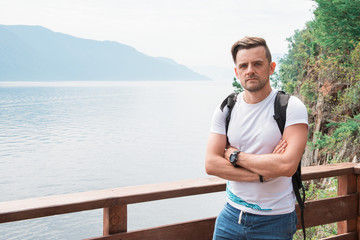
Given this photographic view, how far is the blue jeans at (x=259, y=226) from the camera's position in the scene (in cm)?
154

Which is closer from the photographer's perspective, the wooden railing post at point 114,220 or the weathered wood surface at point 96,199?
the weathered wood surface at point 96,199

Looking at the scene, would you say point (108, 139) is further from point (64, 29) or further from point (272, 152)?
point (64, 29)

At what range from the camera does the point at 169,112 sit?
126 m

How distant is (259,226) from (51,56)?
17729 centimetres

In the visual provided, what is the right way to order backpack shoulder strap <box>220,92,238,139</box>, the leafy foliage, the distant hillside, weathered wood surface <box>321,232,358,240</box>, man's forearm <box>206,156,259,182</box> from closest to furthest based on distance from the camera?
man's forearm <box>206,156,259,182</box> → backpack shoulder strap <box>220,92,238,139</box> → weathered wood surface <box>321,232,358,240</box> → the leafy foliage → the distant hillside

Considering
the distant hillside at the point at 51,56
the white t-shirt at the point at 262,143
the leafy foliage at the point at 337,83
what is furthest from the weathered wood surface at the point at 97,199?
the distant hillside at the point at 51,56

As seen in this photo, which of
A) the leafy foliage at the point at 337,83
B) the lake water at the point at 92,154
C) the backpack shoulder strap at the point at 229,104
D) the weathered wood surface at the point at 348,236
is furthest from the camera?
the lake water at the point at 92,154

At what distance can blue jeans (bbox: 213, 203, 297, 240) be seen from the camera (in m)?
1.54

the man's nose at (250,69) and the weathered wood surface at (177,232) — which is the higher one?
the man's nose at (250,69)

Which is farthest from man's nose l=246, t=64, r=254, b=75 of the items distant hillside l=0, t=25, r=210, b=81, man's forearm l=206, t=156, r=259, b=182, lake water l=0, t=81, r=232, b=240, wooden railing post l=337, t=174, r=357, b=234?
distant hillside l=0, t=25, r=210, b=81

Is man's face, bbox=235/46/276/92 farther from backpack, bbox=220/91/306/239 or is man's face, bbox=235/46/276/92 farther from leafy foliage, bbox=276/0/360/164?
leafy foliage, bbox=276/0/360/164

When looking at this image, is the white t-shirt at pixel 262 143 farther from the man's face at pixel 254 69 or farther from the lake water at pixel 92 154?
the lake water at pixel 92 154

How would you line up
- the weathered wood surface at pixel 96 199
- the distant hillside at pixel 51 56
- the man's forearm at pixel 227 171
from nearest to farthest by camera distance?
the weathered wood surface at pixel 96 199 → the man's forearm at pixel 227 171 → the distant hillside at pixel 51 56

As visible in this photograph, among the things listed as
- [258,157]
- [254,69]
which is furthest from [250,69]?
Result: [258,157]
